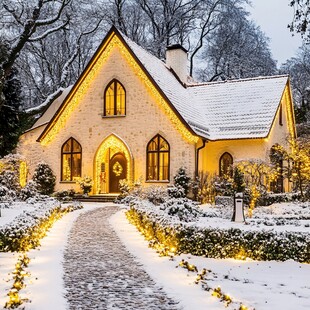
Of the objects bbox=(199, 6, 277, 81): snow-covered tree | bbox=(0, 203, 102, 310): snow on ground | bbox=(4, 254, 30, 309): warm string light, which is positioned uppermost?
bbox=(199, 6, 277, 81): snow-covered tree

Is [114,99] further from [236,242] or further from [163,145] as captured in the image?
[236,242]

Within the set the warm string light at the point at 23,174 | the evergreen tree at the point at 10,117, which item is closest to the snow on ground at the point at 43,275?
the warm string light at the point at 23,174

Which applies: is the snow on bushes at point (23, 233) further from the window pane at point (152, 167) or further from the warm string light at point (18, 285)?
the window pane at point (152, 167)

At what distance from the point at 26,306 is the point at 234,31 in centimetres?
3559

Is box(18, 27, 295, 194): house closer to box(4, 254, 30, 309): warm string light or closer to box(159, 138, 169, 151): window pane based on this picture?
box(159, 138, 169, 151): window pane

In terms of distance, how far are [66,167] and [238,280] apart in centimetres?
1804

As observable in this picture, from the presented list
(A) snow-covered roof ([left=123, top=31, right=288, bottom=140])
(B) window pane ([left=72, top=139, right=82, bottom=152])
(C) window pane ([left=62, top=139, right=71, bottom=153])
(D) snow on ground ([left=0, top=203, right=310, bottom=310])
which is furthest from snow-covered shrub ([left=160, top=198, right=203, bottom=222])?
(C) window pane ([left=62, top=139, right=71, bottom=153])

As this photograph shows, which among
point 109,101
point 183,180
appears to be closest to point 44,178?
point 109,101

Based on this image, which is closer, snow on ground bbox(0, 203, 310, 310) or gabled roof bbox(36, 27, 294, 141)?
snow on ground bbox(0, 203, 310, 310)

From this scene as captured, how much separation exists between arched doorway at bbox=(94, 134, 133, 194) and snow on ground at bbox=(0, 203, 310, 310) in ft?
42.7

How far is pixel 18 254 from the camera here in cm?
1009

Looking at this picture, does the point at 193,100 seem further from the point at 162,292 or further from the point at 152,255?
the point at 162,292

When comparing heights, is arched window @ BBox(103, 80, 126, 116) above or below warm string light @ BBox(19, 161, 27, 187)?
above

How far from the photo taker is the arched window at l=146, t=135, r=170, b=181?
23.5 metres
